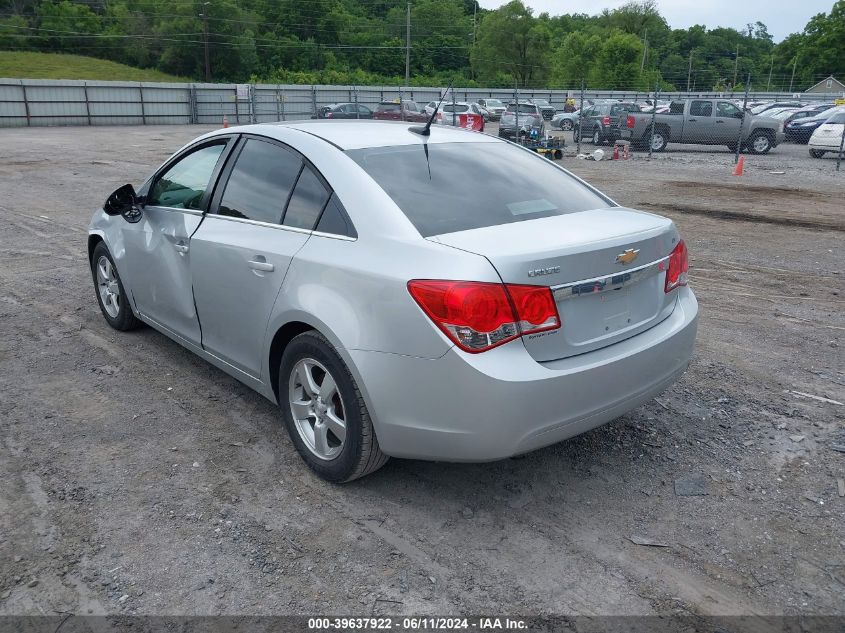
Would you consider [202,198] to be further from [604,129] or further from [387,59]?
A: [387,59]

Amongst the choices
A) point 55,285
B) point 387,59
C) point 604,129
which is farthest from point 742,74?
point 55,285

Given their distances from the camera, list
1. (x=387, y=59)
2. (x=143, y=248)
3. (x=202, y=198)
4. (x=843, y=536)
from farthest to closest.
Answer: (x=387, y=59) → (x=143, y=248) → (x=202, y=198) → (x=843, y=536)

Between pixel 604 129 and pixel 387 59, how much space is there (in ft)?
274

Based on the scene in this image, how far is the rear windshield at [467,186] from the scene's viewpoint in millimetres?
3289

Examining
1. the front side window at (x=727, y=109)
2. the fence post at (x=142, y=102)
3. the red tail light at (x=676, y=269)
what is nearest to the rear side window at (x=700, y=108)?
the front side window at (x=727, y=109)

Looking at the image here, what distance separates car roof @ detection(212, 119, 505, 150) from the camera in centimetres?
377

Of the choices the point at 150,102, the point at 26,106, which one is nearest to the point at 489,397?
the point at 26,106

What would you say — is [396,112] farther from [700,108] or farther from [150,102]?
[150,102]

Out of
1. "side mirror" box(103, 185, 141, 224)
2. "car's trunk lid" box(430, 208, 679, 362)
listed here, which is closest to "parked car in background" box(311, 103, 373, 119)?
"side mirror" box(103, 185, 141, 224)

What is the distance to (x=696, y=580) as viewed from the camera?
9.12ft

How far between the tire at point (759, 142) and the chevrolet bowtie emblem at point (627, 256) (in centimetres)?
2348

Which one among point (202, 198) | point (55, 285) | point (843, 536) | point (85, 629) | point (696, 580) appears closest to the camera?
point (85, 629)

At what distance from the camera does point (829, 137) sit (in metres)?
21.7

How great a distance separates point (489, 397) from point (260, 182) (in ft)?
6.23
